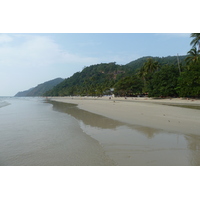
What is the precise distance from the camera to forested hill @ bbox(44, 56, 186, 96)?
7412cm

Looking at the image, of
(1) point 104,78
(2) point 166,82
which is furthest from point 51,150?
(1) point 104,78

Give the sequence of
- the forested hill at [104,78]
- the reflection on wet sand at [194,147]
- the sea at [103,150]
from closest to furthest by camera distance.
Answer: the reflection on wet sand at [194,147], the sea at [103,150], the forested hill at [104,78]

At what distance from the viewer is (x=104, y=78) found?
407ft

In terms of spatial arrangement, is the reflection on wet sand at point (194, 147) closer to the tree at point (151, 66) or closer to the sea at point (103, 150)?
the sea at point (103, 150)

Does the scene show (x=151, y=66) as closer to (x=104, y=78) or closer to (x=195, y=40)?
(x=195, y=40)

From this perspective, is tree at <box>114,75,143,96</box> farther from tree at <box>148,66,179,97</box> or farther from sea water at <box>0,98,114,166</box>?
sea water at <box>0,98,114,166</box>

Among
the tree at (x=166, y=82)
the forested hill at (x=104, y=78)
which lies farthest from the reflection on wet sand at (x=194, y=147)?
the forested hill at (x=104, y=78)

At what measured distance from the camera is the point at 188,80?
84.9 ft

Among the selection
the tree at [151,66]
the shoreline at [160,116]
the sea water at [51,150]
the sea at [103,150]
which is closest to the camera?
the sea at [103,150]

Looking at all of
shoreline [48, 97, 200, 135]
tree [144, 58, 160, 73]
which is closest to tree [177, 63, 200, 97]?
shoreline [48, 97, 200, 135]

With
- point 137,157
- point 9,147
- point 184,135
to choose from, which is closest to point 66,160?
point 137,157

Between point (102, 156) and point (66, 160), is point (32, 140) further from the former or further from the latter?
point (102, 156)

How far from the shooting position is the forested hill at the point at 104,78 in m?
74.1

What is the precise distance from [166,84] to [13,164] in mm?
33875
